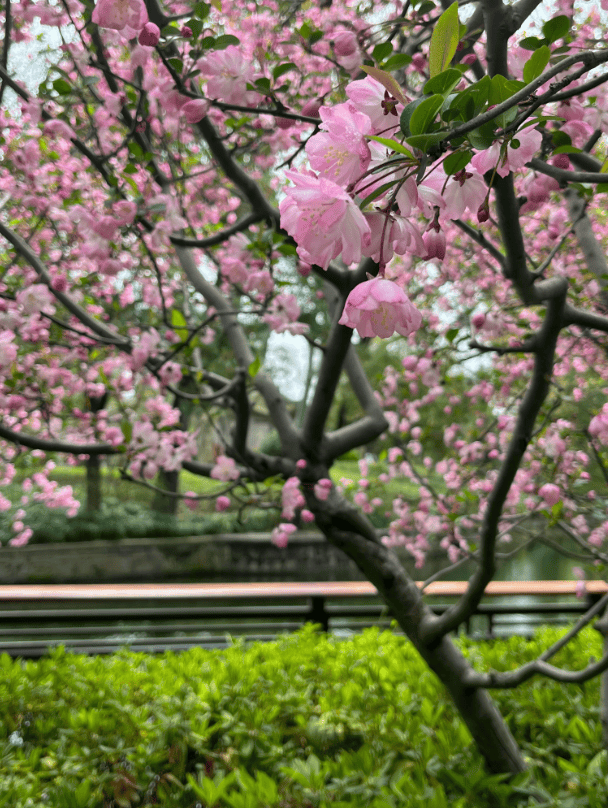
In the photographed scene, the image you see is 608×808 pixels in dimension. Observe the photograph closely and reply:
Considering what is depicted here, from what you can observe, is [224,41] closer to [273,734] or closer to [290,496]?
[290,496]

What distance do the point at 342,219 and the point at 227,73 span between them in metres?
1.25

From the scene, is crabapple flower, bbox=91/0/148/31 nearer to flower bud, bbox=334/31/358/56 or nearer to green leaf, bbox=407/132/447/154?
flower bud, bbox=334/31/358/56

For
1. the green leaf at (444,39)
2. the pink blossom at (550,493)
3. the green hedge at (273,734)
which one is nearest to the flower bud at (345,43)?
the green leaf at (444,39)

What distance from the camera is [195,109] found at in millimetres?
1521

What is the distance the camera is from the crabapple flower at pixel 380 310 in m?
0.64

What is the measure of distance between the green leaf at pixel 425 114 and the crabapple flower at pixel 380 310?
0.56 feet

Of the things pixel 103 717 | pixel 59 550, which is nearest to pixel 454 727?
pixel 103 717

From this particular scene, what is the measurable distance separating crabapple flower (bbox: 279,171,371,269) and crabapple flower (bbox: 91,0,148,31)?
974mm

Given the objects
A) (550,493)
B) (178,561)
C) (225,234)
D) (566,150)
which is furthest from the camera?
(178,561)

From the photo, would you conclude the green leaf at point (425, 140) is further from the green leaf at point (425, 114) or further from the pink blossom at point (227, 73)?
the pink blossom at point (227, 73)

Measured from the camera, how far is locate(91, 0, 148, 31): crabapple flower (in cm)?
121

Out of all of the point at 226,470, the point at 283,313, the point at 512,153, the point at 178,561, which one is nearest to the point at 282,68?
the point at 512,153

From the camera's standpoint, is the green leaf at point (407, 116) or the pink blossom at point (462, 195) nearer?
the green leaf at point (407, 116)

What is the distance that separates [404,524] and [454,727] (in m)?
2.36
